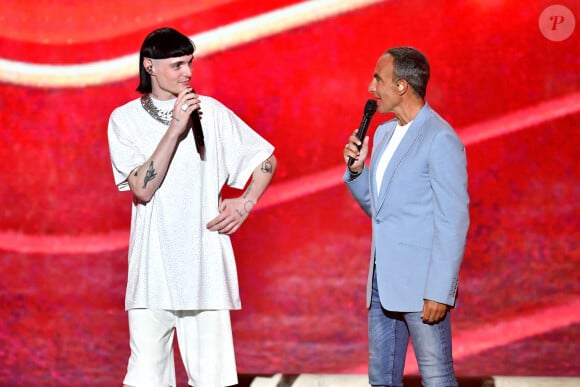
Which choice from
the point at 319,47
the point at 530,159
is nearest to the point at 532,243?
the point at 530,159

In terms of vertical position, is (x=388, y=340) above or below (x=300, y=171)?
below

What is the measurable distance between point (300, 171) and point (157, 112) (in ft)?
4.22

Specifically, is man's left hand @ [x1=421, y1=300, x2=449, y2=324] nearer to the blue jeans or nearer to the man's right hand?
the blue jeans

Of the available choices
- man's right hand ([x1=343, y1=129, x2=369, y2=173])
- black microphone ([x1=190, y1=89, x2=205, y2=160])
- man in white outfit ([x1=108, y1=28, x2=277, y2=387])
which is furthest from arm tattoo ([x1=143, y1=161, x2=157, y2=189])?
man's right hand ([x1=343, y1=129, x2=369, y2=173])

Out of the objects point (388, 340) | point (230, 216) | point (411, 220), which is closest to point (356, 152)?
point (411, 220)

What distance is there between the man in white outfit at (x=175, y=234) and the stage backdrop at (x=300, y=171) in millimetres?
1184

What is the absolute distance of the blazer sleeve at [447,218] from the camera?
96.7 inches

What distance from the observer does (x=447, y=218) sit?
246 centimetres

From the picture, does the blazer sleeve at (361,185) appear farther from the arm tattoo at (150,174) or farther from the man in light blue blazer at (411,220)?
the arm tattoo at (150,174)

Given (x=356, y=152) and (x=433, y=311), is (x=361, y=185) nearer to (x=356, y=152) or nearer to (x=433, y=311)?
(x=356, y=152)

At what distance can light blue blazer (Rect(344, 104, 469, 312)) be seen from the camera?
2463mm

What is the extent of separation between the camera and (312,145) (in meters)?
3.90

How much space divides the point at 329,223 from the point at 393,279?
4.47 feet

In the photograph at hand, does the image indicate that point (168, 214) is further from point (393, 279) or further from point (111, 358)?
point (111, 358)
